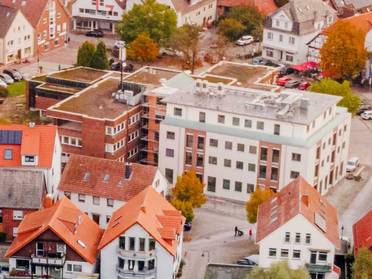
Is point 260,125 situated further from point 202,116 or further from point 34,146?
point 34,146

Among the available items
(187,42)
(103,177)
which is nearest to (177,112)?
(103,177)

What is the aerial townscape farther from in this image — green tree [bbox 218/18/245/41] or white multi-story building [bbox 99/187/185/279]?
green tree [bbox 218/18/245/41]

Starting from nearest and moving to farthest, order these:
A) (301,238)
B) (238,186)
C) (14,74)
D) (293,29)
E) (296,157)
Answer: (301,238), (296,157), (238,186), (14,74), (293,29)

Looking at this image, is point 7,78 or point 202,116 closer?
point 202,116

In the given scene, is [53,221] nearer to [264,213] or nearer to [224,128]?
[264,213]

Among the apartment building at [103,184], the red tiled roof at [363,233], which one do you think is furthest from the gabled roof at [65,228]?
the red tiled roof at [363,233]

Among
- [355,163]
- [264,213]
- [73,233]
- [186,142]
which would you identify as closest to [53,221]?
[73,233]

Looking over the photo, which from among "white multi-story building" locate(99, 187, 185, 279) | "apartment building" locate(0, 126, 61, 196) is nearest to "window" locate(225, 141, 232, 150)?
"apartment building" locate(0, 126, 61, 196)
